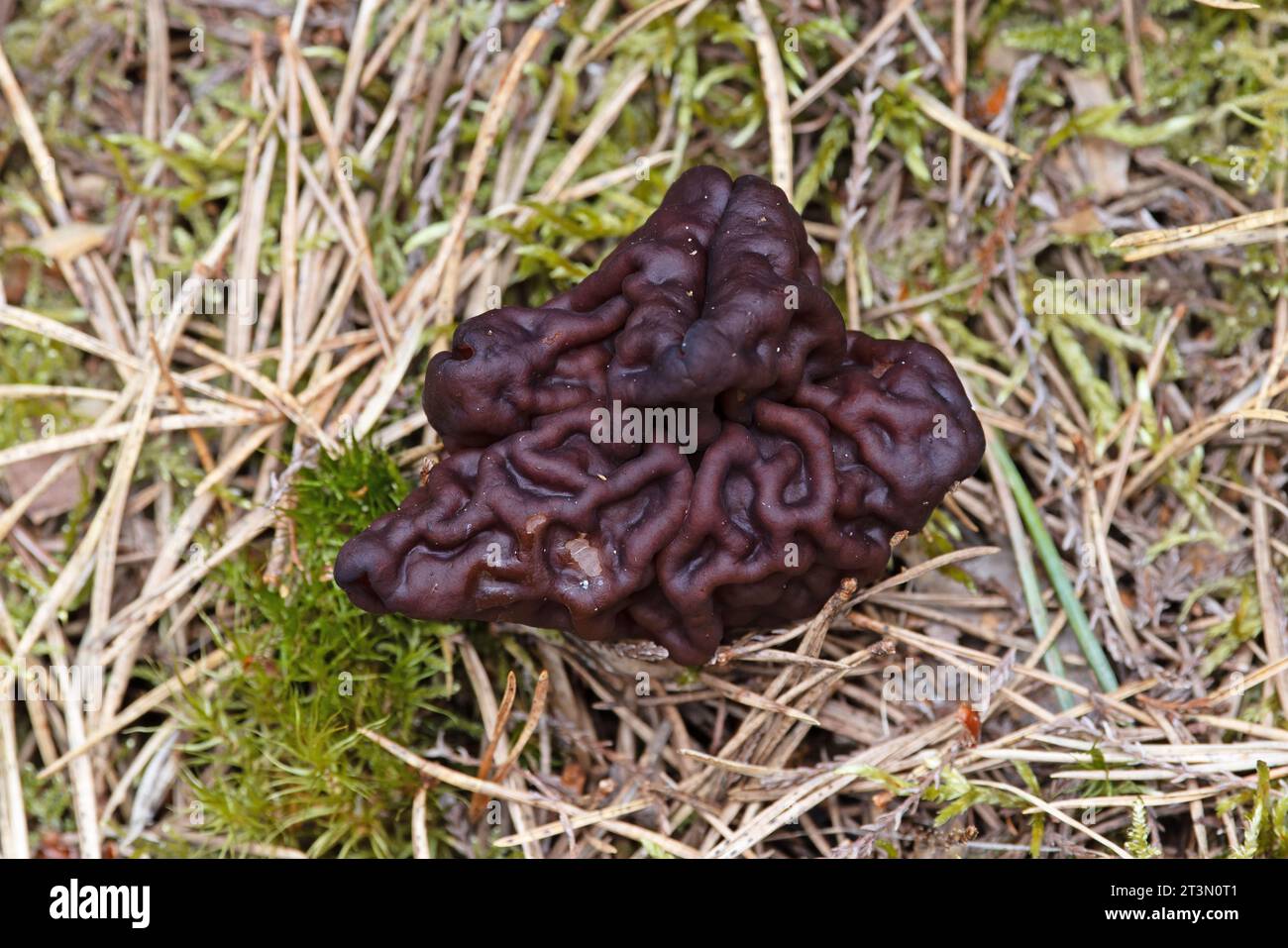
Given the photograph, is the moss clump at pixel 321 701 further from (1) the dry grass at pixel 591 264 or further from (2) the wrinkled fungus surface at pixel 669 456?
(2) the wrinkled fungus surface at pixel 669 456

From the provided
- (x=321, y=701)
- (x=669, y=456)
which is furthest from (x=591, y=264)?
(x=321, y=701)

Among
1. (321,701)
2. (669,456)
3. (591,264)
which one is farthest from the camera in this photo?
(591,264)

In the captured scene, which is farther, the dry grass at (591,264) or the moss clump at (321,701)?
the dry grass at (591,264)

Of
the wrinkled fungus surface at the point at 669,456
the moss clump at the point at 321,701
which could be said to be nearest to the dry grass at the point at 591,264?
the moss clump at the point at 321,701

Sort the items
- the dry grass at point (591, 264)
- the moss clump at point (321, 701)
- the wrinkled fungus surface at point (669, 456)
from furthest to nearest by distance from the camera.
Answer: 1. the dry grass at point (591, 264)
2. the moss clump at point (321, 701)
3. the wrinkled fungus surface at point (669, 456)

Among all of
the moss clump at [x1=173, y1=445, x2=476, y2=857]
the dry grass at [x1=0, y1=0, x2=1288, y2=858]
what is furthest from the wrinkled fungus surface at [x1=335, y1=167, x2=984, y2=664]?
the dry grass at [x1=0, y1=0, x2=1288, y2=858]

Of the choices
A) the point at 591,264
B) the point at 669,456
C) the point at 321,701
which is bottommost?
the point at 321,701

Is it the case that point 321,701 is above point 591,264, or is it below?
below

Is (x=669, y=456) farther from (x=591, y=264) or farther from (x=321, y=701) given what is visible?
(x=321, y=701)

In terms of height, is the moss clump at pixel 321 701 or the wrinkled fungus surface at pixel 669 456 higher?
the wrinkled fungus surface at pixel 669 456
